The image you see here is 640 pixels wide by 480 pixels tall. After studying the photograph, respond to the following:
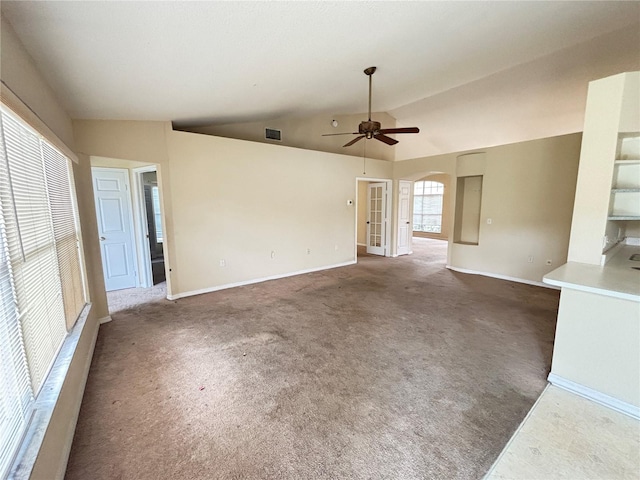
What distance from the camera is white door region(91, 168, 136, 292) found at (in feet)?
14.7

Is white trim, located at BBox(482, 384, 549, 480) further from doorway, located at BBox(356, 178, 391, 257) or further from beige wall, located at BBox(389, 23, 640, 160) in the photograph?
doorway, located at BBox(356, 178, 391, 257)

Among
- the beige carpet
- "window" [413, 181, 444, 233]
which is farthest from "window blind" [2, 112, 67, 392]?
"window" [413, 181, 444, 233]

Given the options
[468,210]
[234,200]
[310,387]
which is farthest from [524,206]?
[234,200]

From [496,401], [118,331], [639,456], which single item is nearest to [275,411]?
[496,401]

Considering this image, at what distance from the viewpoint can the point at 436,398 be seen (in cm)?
213

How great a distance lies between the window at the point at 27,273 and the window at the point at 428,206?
10.9m

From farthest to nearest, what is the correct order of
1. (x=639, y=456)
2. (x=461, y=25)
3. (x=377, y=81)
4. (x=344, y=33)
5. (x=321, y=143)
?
(x=321, y=143) < (x=377, y=81) < (x=461, y=25) < (x=344, y=33) < (x=639, y=456)

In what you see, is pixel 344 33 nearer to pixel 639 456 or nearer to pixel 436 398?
pixel 436 398

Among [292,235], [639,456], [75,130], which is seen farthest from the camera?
[292,235]

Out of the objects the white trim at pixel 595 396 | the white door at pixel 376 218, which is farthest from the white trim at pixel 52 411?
Result: the white door at pixel 376 218

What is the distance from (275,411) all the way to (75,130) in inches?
151

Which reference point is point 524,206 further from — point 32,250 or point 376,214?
point 32,250

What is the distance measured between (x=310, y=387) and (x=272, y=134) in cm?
484

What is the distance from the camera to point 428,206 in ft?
38.8
